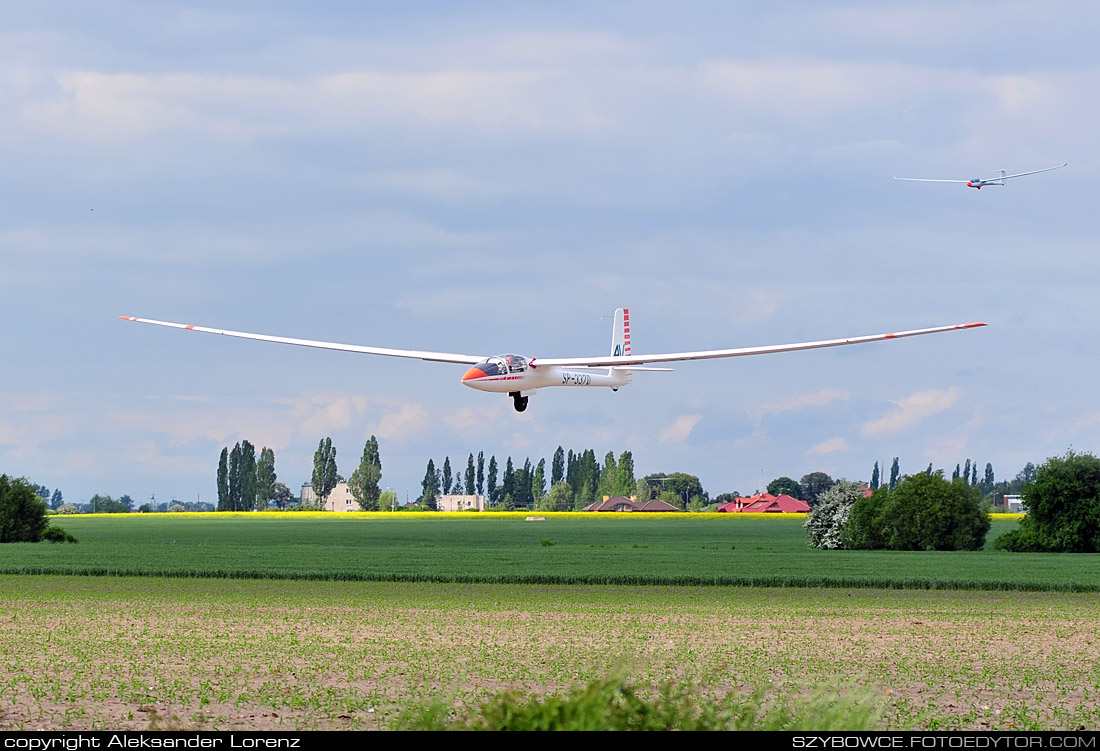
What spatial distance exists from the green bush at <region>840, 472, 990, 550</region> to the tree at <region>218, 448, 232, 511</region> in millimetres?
112520

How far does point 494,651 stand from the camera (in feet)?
73.8

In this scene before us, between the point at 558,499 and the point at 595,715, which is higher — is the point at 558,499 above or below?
below

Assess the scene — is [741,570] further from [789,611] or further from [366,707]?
[366,707]

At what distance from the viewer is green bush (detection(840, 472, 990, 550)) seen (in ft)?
220

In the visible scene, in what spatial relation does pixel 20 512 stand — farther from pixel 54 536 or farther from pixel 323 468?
pixel 323 468

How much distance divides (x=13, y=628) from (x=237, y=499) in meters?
142

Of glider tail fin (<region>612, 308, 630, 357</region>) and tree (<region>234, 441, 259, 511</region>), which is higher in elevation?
glider tail fin (<region>612, 308, 630, 357</region>)

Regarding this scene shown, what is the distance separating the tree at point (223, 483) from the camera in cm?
16425

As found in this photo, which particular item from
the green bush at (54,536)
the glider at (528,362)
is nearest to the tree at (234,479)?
the green bush at (54,536)

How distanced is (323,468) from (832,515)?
107 meters

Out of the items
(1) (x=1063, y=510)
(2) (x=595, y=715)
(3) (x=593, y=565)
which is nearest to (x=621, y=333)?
(3) (x=593, y=565)

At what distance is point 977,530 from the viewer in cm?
6775

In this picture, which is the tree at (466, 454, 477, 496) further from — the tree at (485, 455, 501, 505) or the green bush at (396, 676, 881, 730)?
the green bush at (396, 676, 881, 730)

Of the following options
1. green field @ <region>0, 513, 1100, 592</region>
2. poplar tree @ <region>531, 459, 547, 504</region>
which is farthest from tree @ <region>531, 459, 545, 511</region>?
green field @ <region>0, 513, 1100, 592</region>
